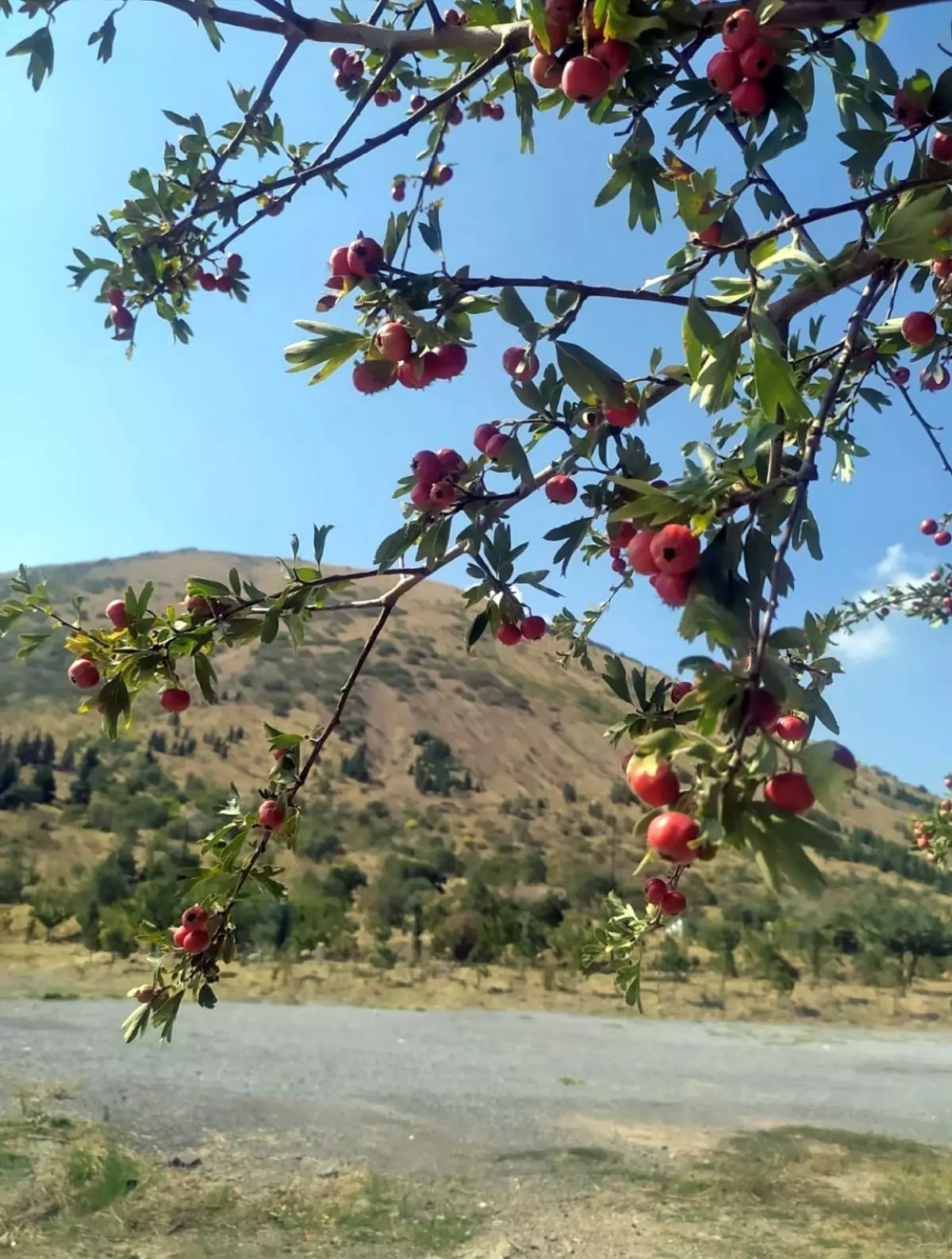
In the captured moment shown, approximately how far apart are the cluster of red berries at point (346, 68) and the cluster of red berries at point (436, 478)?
234 centimetres

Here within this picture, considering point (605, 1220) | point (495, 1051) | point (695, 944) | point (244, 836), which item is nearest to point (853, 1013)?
point (695, 944)

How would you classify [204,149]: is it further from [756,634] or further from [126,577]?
[126,577]

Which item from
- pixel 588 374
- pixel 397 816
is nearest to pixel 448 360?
pixel 588 374

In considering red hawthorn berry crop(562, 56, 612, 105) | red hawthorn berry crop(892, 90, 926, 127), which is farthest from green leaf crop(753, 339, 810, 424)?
red hawthorn berry crop(892, 90, 926, 127)

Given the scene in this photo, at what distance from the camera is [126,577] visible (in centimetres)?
6875

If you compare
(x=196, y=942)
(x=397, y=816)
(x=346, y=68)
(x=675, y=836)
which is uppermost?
(x=346, y=68)

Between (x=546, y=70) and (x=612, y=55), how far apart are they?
18 cm

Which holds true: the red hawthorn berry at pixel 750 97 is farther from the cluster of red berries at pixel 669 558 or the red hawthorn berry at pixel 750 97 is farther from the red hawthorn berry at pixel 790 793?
the red hawthorn berry at pixel 790 793

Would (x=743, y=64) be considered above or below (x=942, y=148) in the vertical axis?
below

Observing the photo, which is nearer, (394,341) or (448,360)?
(394,341)

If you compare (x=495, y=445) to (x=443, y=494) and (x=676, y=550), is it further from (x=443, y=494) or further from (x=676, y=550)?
(x=676, y=550)

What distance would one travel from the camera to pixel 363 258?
199cm

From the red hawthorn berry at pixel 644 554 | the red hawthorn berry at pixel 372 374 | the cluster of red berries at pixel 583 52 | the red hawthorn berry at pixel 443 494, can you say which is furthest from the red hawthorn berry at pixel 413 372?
the red hawthorn berry at pixel 644 554

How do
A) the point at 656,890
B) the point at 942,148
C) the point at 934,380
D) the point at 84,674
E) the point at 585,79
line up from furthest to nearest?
the point at 934,380 < the point at 656,890 < the point at 84,674 < the point at 942,148 < the point at 585,79
